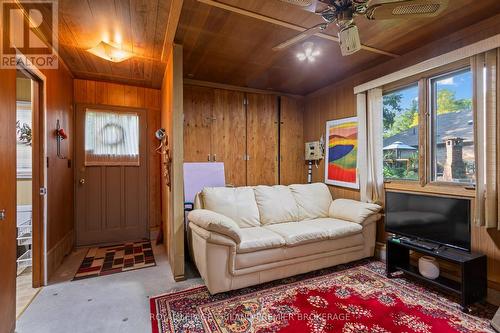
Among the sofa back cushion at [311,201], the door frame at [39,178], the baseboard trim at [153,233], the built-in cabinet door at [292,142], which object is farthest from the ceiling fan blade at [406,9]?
the baseboard trim at [153,233]

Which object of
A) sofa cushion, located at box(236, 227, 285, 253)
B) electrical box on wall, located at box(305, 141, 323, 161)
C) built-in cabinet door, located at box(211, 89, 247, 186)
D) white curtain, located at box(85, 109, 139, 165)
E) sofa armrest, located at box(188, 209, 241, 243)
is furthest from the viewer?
electrical box on wall, located at box(305, 141, 323, 161)

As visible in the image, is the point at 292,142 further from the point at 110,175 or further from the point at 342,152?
the point at 110,175

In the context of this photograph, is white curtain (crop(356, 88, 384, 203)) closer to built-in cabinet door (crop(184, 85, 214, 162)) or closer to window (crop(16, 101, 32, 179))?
built-in cabinet door (crop(184, 85, 214, 162))

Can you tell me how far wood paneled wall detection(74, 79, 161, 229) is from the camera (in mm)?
3795

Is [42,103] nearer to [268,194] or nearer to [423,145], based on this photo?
[268,194]

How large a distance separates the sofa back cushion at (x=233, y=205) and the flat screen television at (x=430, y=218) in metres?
1.64

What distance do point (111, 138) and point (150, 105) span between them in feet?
2.73

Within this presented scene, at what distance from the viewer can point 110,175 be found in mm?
3812

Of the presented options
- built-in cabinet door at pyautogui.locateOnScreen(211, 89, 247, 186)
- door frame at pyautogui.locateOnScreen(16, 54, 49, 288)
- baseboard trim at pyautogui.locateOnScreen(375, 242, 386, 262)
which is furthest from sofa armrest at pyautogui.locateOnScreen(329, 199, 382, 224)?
door frame at pyautogui.locateOnScreen(16, 54, 49, 288)

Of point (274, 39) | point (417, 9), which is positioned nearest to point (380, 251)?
point (417, 9)

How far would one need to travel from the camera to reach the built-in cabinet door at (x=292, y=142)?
448 cm

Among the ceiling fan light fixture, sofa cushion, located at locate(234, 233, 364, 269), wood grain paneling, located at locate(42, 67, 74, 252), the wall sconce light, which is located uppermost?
the wall sconce light

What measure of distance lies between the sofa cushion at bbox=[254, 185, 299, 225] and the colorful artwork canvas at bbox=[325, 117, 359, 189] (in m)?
0.98

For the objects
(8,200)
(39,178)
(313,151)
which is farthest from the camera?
(313,151)
